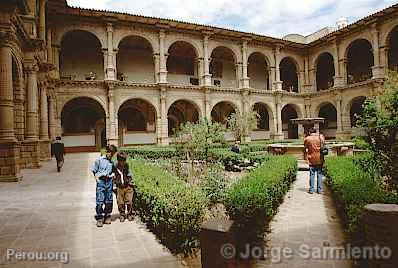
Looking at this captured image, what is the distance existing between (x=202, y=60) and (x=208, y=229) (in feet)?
73.5

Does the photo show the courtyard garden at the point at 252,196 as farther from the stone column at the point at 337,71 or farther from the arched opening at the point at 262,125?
the arched opening at the point at 262,125

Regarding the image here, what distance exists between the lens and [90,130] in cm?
2316

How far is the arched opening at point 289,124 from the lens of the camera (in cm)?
3120

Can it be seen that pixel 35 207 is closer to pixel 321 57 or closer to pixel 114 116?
pixel 114 116

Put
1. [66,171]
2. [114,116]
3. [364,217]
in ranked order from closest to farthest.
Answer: [364,217] < [66,171] < [114,116]

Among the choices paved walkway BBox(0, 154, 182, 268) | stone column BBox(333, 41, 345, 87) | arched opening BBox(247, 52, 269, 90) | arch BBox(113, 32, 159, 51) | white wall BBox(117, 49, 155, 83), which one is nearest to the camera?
paved walkway BBox(0, 154, 182, 268)

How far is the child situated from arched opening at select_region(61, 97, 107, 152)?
715 inches

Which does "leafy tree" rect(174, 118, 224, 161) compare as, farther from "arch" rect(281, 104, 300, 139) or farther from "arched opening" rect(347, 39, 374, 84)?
"arch" rect(281, 104, 300, 139)

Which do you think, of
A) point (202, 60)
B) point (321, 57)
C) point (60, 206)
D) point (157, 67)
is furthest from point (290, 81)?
point (60, 206)

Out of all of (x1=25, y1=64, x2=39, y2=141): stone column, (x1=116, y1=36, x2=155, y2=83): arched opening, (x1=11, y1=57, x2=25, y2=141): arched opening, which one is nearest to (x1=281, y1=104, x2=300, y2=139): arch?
(x1=116, y1=36, x2=155, y2=83): arched opening

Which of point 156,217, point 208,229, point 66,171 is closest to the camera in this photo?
point 208,229

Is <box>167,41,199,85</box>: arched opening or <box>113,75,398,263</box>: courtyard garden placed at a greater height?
<box>167,41,199,85</box>: arched opening

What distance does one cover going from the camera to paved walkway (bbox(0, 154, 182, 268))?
3.75 m

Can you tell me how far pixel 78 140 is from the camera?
73.5ft
